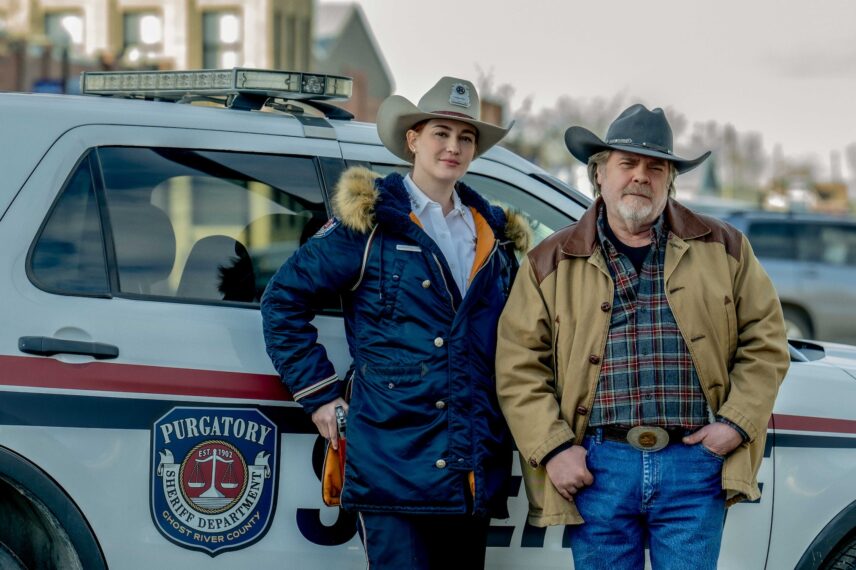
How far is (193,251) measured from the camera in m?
3.57

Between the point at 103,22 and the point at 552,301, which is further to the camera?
the point at 103,22

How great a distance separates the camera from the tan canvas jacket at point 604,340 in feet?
10.2

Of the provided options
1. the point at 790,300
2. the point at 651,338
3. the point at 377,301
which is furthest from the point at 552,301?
the point at 790,300

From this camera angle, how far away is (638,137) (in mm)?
3199

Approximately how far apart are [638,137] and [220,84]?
4.67 feet

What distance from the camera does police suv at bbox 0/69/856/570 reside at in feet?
10.7

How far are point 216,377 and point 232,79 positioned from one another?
3.36 feet

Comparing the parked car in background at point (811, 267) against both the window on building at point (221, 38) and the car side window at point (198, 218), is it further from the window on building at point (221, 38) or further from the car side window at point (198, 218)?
the window on building at point (221, 38)

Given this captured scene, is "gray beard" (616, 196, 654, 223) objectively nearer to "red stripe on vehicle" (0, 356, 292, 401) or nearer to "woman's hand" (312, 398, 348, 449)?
"woman's hand" (312, 398, 348, 449)

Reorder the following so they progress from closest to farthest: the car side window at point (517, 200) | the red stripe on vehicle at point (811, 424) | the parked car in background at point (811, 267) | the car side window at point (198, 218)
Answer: the car side window at point (198, 218) → the red stripe on vehicle at point (811, 424) → the car side window at point (517, 200) → the parked car in background at point (811, 267)

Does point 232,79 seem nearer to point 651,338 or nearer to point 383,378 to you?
point 383,378

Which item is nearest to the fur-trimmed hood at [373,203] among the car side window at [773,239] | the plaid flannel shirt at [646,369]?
the plaid flannel shirt at [646,369]

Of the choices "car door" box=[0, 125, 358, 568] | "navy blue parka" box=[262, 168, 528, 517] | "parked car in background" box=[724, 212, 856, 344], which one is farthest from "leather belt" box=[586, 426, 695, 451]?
"parked car in background" box=[724, 212, 856, 344]

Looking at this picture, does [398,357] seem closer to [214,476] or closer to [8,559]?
[214,476]
